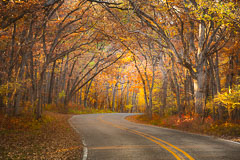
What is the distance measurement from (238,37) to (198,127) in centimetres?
735

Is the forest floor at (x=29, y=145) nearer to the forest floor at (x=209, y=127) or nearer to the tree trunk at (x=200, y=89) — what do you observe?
the forest floor at (x=209, y=127)

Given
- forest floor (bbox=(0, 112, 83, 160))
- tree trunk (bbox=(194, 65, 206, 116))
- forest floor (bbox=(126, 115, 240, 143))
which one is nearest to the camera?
forest floor (bbox=(0, 112, 83, 160))

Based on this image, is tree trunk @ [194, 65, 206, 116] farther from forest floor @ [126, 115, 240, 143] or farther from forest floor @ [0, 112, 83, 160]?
forest floor @ [0, 112, 83, 160]

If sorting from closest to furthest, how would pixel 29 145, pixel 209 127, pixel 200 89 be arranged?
1. pixel 29 145
2. pixel 209 127
3. pixel 200 89

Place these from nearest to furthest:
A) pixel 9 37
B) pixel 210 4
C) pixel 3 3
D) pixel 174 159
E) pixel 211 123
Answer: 1. pixel 174 159
2. pixel 3 3
3. pixel 210 4
4. pixel 211 123
5. pixel 9 37

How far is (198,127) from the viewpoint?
14.2 meters

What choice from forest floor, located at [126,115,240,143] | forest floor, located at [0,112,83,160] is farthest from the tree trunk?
forest floor, located at [0,112,83,160]

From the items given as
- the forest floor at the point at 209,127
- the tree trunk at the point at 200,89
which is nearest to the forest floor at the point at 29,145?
the forest floor at the point at 209,127

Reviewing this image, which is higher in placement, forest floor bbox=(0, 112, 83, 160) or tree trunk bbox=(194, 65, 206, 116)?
tree trunk bbox=(194, 65, 206, 116)

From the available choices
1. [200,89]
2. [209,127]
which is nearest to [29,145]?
[209,127]

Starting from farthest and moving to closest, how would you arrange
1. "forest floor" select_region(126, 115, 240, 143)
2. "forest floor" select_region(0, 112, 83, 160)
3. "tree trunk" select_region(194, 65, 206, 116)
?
"tree trunk" select_region(194, 65, 206, 116), "forest floor" select_region(126, 115, 240, 143), "forest floor" select_region(0, 112, 83, 160)

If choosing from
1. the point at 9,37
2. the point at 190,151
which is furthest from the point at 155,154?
the point at 9,37

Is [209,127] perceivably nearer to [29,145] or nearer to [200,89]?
[200,89]

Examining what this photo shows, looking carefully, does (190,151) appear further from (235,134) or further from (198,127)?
(198,127)
